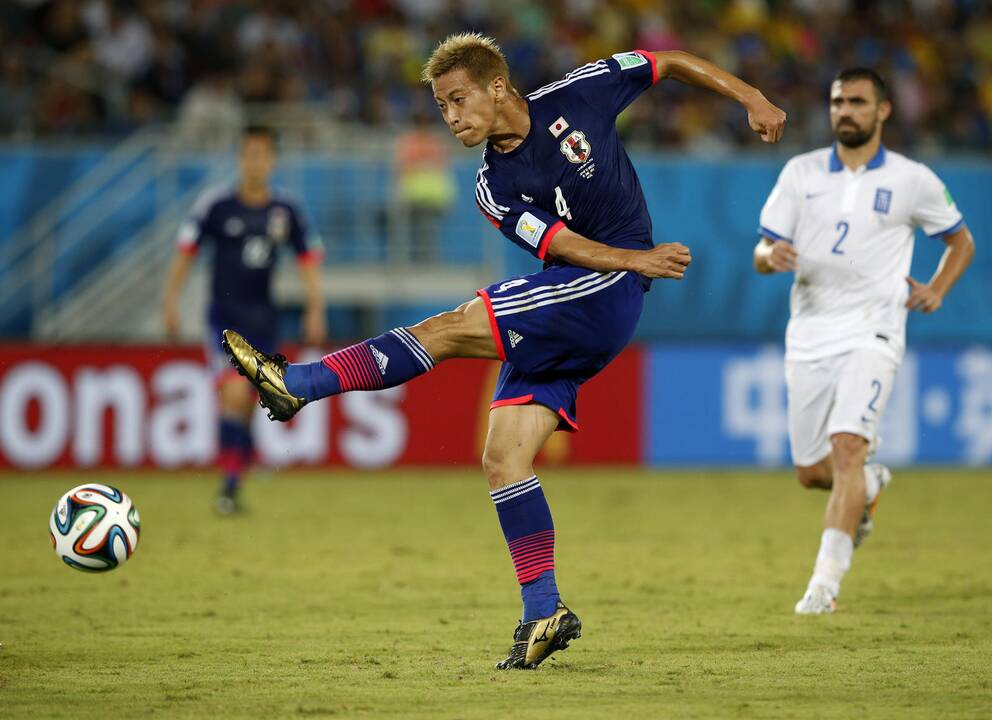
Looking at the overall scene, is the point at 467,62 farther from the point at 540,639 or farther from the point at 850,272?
the point at 850,272

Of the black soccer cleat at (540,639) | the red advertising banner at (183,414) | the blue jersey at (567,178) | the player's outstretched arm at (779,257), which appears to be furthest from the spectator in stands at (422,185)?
the black soccer cleat at (540,639)

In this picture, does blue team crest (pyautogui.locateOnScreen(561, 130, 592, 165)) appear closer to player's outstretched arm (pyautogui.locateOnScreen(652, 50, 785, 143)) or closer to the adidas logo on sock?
player's outstretched arm (pyautogui.locateOnScreen(652, 50, 785, 143))

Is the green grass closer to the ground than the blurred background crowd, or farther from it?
closer to the ground

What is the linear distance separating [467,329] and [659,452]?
33.3 ft

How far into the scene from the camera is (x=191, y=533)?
10.8 meters

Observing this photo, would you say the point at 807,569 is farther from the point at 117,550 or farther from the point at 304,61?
the point at 304,61

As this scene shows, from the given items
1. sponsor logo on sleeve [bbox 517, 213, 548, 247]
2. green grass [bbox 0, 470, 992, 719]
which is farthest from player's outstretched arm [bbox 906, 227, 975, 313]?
sponsor logo on sleeve [bbox 517, 213, 548, 247]

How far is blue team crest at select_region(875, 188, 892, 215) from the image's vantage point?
7691mm

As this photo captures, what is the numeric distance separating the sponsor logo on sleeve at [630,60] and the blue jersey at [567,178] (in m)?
0.15

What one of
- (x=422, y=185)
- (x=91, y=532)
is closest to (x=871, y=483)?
(x=91, y=532)

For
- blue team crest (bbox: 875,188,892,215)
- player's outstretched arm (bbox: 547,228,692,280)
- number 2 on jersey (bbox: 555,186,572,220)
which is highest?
blue team crest (bbox: 875,188,892,215)

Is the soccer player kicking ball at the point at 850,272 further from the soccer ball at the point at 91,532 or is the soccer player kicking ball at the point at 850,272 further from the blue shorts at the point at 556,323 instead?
the soccer ball at the point at 91,532

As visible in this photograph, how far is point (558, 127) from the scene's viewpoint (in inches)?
234

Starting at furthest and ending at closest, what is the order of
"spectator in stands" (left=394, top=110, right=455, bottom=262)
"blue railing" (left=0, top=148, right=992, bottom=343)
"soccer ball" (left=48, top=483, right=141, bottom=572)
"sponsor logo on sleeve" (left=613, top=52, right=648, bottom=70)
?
"blue railing" (left=0, top=148, right=992, bottom=343)
"spectator in stands" (left=394, top=110, right=455, bottom=262)
"soccer ball" (left=48, top=483, right=141, bottom=572)
"sponsor logo on sleeve" (left=613, top=52, right=648, bottom=70)
